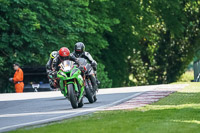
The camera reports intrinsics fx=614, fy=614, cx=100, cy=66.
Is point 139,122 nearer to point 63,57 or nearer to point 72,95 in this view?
point 72,95

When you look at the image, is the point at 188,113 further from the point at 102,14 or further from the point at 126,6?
the point at 126,6

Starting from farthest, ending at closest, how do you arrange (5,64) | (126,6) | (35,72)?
(126,6) < (5,64) < (35,72)

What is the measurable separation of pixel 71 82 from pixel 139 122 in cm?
443

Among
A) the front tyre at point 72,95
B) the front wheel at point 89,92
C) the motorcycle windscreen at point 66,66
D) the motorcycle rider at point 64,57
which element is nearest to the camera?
the front tyre at point 72,95

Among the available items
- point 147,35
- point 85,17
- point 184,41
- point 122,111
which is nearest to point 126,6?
point 147,35

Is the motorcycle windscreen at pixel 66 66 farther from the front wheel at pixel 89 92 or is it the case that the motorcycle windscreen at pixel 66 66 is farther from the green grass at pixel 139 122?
the green grass at pixel 139 122

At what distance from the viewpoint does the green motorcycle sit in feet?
48.1

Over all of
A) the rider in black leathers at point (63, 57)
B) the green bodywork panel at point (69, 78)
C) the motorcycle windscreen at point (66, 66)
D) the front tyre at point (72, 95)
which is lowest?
the front tyre at point (72, 95)

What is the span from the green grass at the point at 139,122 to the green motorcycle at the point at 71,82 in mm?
1830

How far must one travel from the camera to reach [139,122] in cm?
1060

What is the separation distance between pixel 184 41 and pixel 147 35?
6.17 m

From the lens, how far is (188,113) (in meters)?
12.0

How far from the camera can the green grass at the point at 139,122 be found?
959 centimetres

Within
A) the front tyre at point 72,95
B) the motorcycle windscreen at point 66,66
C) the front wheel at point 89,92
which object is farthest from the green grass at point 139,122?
the front wheel at point 89,92
